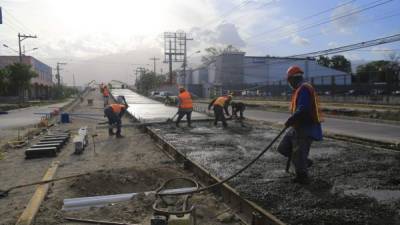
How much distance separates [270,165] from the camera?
26.1 ft

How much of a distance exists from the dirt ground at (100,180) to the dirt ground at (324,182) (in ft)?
2.13

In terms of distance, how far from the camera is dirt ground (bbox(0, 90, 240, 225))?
5488 millimetres

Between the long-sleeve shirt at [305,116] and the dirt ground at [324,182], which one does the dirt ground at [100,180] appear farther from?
the long-sleeve shirt at [305,116]

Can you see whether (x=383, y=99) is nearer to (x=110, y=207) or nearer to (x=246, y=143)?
(x=246, y=143)

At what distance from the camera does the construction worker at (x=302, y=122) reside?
5.97 m

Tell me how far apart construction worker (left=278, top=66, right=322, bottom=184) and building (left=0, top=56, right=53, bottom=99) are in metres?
70.7

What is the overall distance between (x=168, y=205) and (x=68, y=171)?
12.7 ft

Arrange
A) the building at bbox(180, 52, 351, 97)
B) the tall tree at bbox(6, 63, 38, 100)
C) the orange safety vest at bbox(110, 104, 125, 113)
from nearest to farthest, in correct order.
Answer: the orange safety vest at bbox(110, 104, 125, 113) < the tall tree at bbox(6, 63, 38, 100) < the building at bbox(180, 52, 351, 97)

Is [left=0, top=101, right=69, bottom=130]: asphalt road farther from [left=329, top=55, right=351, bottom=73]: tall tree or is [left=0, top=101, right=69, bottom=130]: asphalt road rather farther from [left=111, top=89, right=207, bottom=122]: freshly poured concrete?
[left=329, top=55, right=351, bottom=73]: tall tree

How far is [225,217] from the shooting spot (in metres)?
5.29

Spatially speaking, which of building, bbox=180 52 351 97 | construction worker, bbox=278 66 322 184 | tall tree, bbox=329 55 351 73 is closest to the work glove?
construction worker, bbox=278 66 322 184

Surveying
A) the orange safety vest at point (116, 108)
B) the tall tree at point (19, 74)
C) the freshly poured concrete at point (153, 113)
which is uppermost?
the tall tree at point (19, 74)

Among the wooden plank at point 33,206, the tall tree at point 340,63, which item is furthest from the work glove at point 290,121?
the tall tree at point 340,63

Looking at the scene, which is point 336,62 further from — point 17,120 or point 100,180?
point 100,180
